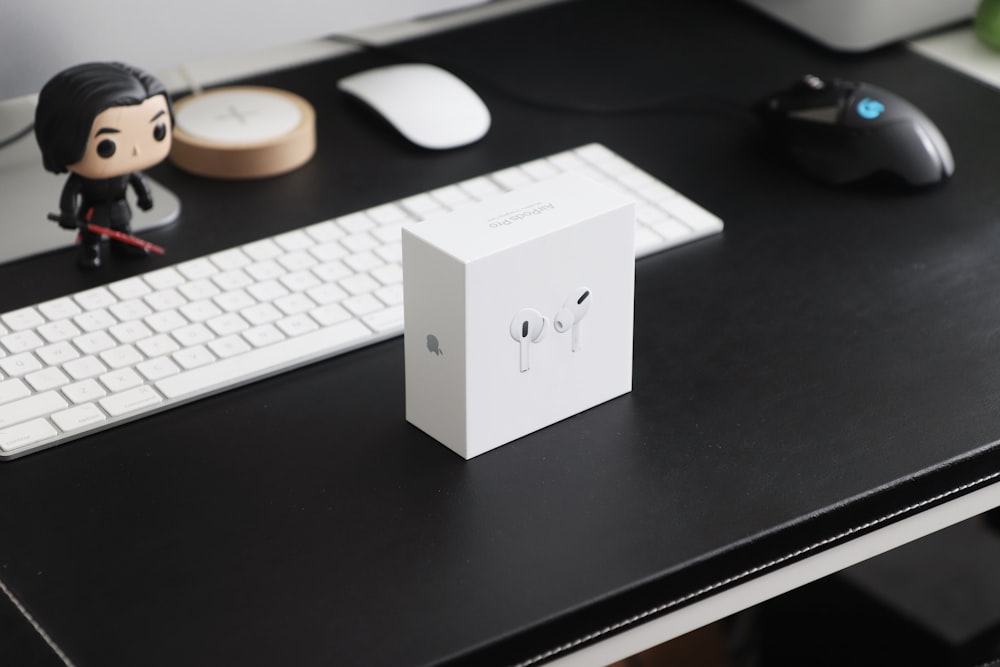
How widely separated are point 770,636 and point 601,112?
55 cm

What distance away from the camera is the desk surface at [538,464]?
61 cm

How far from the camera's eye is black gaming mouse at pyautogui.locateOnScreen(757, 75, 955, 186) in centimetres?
96

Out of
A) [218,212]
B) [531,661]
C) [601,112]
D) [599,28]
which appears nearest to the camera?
[531,661]

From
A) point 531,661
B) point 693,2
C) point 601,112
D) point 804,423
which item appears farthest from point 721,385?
point 693,2

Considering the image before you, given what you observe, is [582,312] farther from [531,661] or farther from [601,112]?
[601,112]

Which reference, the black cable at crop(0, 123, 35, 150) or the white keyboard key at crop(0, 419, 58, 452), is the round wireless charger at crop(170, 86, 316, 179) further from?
the white keyboard key at crop(0, 419, 58, 452)

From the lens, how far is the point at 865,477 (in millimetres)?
690

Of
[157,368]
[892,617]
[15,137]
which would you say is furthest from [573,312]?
[892,617]

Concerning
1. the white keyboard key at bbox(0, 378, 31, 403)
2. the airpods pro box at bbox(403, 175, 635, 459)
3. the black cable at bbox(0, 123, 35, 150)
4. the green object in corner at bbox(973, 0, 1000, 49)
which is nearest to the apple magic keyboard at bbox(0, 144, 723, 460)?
the white keyboard key at bbox(0, 378, 31, 403)

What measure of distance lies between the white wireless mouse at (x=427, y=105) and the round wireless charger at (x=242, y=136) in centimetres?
7

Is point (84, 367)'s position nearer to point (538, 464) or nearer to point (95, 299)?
point (95, 299)

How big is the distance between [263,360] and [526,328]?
176 mm

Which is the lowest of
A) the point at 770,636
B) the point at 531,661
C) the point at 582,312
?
the point at 770,636

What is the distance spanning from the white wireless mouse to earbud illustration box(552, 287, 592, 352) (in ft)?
1.14
